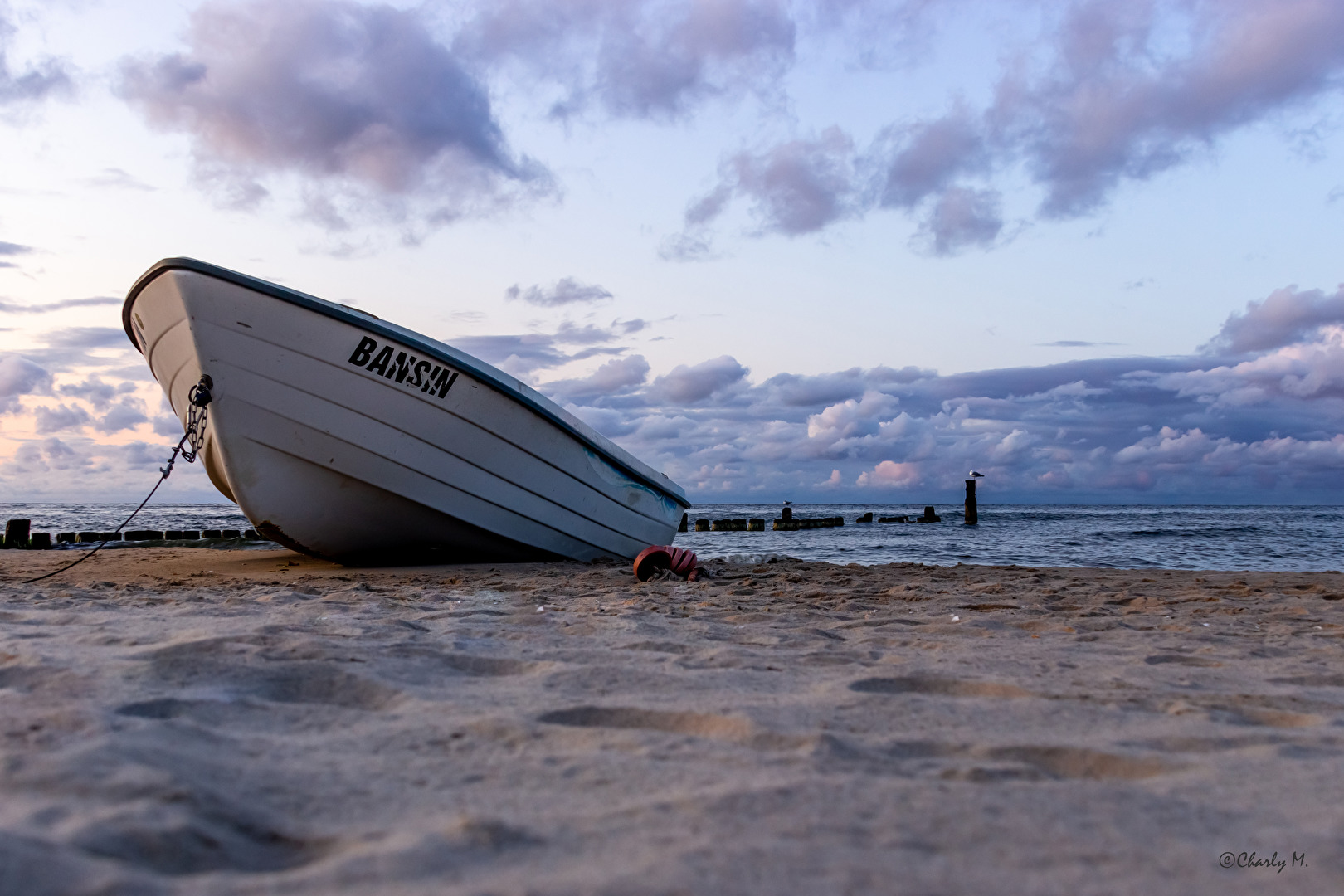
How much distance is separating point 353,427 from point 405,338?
0.73 meters

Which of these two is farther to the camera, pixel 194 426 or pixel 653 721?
pixel 194 426

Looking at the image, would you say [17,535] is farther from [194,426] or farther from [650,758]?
[650,758]

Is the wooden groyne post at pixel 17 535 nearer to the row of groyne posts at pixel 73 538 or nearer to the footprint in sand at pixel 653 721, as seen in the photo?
the row of groyne posts at pixel 73 538

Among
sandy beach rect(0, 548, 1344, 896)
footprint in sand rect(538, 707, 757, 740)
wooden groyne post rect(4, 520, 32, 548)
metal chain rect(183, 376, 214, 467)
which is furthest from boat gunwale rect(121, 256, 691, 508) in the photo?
wooden groyne post rect(4, 520, 32, 548)

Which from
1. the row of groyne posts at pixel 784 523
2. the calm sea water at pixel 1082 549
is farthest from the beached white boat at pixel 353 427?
the row of groyne posts at pixel 784 523

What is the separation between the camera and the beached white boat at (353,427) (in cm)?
542

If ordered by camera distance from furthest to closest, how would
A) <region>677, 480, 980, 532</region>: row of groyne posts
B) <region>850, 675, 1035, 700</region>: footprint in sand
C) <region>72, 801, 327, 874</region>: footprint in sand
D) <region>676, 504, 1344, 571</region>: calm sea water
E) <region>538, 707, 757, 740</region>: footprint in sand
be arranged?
1. <region>677, 480, 980, 532</region>: row of groyne posts
2. <region>676, 504, 1344, 571</region>: calm sea water
3. <region>850, 675, 1035, 700</region>: footprint in sand
4. <region>538, 707, 757, 740</region>: footprint in sand
5. <region>72, 801, 327, 874</region>: footprint in sand

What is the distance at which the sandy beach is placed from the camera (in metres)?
1.12

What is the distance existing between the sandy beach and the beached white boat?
7.95 feet

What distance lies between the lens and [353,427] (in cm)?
579

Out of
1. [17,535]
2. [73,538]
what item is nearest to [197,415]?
[17,535]

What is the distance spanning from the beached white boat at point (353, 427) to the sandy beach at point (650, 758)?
2424 millimetres

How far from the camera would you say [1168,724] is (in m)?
1.93

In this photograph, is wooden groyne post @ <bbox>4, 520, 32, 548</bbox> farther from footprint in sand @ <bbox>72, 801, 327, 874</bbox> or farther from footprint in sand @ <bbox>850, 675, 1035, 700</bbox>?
footprint in sand @ <bbox>850, 675, 1035, 700</bbox>
